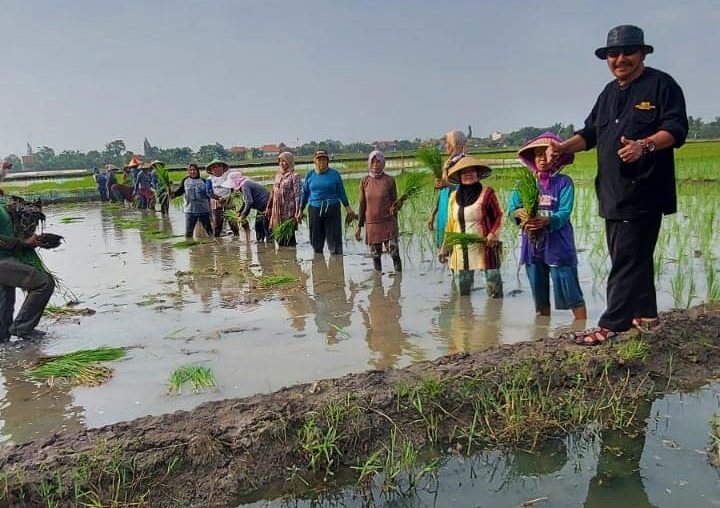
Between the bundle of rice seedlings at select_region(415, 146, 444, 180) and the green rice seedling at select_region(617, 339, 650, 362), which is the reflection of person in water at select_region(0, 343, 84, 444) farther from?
the bundle of rice seedlings at select_region(415, 146, 444, 180)

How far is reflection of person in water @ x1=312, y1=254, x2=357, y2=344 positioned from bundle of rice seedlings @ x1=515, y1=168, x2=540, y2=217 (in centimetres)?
154

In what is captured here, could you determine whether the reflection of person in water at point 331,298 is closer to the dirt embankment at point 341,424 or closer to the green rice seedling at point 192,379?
the green rice seedling at point 192,379

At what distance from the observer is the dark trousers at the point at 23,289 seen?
4395mm

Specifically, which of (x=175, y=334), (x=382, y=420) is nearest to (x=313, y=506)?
(x=382, y=420)

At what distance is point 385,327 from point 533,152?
5.33 feet

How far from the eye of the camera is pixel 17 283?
443cm

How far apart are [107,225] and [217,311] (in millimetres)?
8883

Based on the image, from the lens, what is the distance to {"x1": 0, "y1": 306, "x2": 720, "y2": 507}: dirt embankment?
2.31m

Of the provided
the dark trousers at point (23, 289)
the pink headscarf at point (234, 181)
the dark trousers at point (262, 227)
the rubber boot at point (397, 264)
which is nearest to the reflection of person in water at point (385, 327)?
the rubber boot at point (397, 264)

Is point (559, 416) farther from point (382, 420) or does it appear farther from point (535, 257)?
point (535, 257)

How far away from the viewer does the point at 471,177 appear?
4848 millimetres

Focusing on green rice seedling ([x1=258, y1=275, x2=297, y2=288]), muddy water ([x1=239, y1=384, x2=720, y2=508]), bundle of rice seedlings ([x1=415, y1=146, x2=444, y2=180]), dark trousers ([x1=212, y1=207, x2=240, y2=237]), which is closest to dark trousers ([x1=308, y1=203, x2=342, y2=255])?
green rice seedling ([x1=258, y1=275, x2=297, y2=288])

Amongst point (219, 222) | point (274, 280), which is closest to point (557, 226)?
point (274, 280)

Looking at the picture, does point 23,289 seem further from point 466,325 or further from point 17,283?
point 466,325
